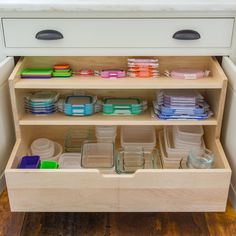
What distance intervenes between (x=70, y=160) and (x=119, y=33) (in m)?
0.47

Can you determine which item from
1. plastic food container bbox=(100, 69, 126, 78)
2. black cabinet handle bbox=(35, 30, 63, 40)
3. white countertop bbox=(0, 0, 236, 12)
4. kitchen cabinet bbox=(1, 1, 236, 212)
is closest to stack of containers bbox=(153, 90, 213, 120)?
kitchen cabinet bbox=(1, 1, 236, 212)

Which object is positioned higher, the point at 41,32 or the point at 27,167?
the point at 41,32

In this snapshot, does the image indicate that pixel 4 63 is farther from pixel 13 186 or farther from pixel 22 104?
pixel 13 186

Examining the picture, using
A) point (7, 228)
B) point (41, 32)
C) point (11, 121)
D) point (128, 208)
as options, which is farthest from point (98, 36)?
point (7, 228)

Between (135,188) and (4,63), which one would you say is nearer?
(135,188)

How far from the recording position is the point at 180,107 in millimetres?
1096

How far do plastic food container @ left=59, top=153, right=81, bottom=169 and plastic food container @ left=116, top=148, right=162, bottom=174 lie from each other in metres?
0.14

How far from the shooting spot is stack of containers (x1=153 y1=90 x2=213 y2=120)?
1.09 meters

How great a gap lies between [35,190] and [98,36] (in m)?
0.49

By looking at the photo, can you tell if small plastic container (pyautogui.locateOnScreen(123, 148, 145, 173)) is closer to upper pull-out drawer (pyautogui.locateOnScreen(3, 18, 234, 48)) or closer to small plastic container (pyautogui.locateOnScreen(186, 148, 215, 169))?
small plastic container (pyautogui.locateOnScreen(186, 148, 215, 169))

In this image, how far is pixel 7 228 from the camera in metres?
1.02

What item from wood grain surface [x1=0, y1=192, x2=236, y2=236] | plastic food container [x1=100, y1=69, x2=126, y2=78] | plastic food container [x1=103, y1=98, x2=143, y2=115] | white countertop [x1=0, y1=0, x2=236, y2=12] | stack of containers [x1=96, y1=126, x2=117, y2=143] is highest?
white countertop [x1=0, y1=0, x2=236, y2=12]

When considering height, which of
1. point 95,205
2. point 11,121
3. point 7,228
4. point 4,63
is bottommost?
point 7,228

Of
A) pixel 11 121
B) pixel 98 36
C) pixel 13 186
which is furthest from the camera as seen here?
pixel 11 121
